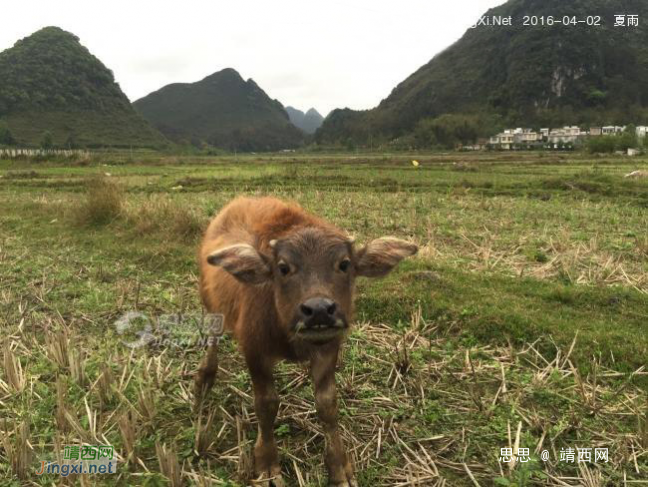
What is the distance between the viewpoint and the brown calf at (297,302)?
7.66ft

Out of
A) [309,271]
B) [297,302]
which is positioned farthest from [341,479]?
[309,271]

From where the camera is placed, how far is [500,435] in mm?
3068

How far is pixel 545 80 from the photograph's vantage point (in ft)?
274

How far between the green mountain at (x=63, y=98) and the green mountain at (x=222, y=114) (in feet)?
88.2

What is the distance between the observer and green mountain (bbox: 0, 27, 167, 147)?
7225 cm

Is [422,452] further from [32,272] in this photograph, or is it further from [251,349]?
[32,272]

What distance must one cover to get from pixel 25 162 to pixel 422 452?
1379 inches

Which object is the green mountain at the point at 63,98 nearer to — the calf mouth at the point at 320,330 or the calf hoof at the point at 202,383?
the calf hoof at the point at 202,383

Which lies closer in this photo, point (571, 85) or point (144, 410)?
point (144, 410)

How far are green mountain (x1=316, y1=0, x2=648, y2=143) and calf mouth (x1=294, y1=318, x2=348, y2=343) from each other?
73.3m

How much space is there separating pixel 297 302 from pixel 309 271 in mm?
187

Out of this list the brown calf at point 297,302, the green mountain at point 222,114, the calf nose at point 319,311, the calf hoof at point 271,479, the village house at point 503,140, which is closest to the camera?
the calf nose at point 319,311

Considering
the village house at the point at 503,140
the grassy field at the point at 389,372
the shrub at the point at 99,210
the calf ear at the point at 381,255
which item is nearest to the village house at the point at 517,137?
the village house at the point at 503,140

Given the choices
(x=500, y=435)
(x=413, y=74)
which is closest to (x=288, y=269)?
(x=500, y=435)
